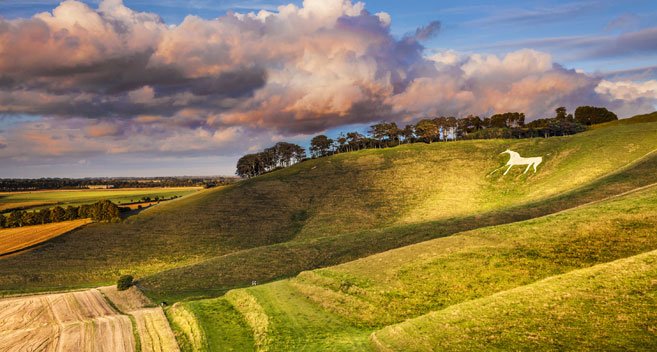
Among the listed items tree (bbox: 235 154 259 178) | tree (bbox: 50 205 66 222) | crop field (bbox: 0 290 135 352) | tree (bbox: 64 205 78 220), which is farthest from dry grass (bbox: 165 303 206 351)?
tree (bbox: 235 154 259 178)

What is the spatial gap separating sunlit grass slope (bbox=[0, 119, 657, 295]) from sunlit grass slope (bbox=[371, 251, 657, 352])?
24554mm

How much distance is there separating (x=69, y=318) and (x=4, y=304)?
34.1 ft

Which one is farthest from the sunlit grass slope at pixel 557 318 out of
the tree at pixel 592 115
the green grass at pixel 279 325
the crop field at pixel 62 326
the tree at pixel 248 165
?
the tree at pixel 592 115

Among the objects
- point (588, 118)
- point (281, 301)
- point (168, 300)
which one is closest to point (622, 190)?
point (281, 301)

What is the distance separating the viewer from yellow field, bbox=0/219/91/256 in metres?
66.0

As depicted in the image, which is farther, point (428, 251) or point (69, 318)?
point (428, 251)

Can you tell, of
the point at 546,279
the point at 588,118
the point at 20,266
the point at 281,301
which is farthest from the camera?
the point at 588,118

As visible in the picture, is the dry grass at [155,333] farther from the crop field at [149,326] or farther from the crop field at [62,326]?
the crop field at [62,326]

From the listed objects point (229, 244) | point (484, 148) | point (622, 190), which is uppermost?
point (484, 148)

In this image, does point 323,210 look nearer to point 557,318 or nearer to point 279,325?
point 279,325

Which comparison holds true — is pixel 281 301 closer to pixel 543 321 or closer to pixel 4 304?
pixel 543 321

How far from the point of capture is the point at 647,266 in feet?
66.6

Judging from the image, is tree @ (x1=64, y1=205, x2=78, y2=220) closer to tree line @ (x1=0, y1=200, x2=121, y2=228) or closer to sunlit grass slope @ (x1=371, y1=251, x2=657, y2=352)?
tree line @ (x1=0, y1=200, x2=121, y2=228)

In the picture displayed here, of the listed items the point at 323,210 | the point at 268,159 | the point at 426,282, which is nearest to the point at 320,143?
the point at 268,159
